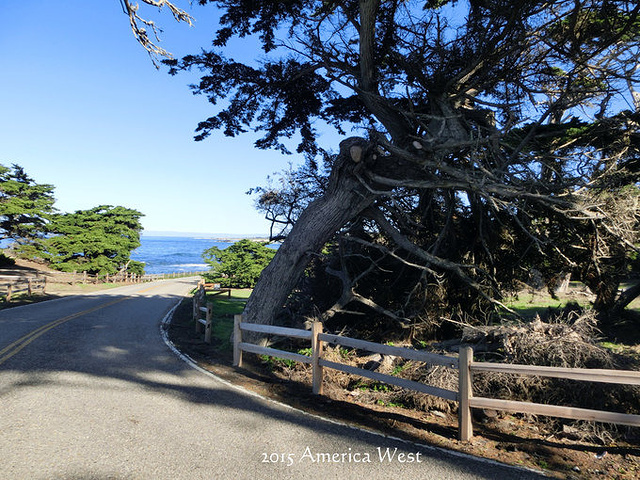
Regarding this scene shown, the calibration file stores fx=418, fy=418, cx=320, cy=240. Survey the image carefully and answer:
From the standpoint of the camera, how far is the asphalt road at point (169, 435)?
13.6 ft

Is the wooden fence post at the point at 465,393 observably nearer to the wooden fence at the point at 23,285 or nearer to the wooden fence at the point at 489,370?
the wooden fence at the point at 489,370

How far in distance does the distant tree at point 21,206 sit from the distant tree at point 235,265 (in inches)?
682

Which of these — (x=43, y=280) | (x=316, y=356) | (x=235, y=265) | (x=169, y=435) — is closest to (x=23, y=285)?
(x=43, y=280)

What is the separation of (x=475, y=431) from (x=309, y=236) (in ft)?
18.3

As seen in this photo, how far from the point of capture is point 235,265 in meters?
34.5

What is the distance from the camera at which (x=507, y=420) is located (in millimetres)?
6176

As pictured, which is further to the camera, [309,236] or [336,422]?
[309,236]

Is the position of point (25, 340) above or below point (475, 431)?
above

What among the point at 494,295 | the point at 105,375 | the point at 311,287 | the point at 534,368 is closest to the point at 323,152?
the point at 311,287

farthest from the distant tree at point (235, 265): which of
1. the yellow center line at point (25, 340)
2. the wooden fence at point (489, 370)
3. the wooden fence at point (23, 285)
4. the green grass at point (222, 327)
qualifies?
the wooden fence at point (489, 370)

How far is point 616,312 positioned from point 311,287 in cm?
941

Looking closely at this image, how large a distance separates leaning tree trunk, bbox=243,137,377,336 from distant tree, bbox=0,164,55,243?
119 feet

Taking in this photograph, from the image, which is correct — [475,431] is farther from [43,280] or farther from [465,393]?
[43,280]

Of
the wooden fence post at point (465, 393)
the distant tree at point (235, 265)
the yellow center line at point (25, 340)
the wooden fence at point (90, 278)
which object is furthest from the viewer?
the distant tree at point (235, 265)
